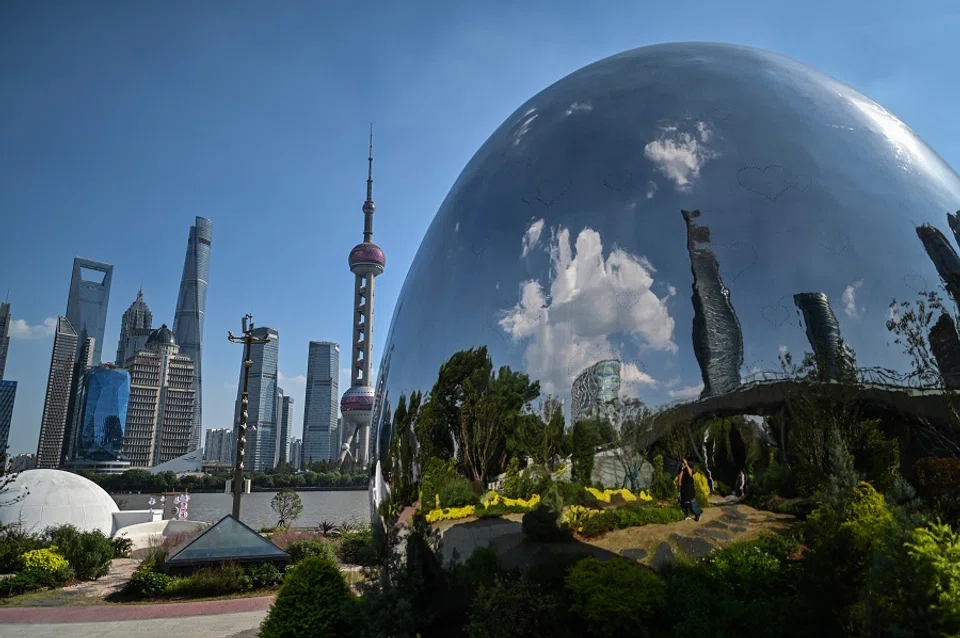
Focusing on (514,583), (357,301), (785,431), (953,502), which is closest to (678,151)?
(785,431)

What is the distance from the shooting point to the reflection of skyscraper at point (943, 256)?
14.1 feet

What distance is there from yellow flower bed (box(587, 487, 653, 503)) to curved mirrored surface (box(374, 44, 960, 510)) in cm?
59

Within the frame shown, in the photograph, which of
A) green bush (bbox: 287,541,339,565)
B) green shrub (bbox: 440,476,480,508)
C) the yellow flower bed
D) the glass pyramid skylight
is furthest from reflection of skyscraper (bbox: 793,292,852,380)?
green bush (bbox: 287,541,339,565)

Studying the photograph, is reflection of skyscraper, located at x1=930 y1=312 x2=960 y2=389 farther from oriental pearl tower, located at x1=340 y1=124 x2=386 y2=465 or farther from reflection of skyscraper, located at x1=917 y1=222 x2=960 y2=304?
Answer: oriental pearl tower, located at x1=340 y1=124 x2=386 y2=465

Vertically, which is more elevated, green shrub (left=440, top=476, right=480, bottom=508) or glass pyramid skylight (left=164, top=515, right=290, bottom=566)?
green shrub (left=440, top=476, right=480, bottom=508)

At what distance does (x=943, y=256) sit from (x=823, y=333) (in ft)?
4.13

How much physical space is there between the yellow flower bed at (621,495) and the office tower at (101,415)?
202 metres

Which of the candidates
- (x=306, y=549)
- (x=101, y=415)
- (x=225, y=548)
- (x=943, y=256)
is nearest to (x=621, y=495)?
(x=943, y=256)

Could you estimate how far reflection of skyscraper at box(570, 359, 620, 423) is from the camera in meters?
4.09

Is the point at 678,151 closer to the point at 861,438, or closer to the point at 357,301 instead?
the point at 861,438

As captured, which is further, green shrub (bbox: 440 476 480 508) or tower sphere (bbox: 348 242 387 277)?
tower sphere (bbox: 348 242 387 277)

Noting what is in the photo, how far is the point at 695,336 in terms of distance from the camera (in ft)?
13.3

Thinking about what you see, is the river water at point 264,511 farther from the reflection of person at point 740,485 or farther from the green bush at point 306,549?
the reflection of person at point 740,485

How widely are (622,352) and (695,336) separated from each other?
A: 0.47m
